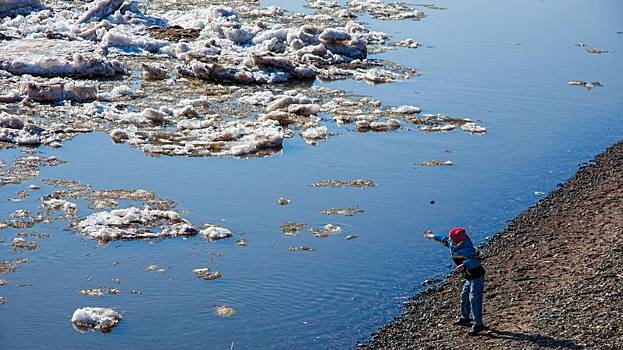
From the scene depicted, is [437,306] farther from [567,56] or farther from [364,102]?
[567,56]

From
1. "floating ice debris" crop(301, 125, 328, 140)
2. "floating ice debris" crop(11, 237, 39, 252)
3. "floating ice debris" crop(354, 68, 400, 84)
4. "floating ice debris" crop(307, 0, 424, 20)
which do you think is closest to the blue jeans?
"floating ice debris" crop(11, 237, 39, 252)

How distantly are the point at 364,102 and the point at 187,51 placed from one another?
787 cm

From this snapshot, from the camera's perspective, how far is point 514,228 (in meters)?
18.7

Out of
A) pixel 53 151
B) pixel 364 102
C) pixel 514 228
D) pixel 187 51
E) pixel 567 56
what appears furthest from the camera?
pixel 567 56

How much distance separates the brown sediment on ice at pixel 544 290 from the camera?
13.1m

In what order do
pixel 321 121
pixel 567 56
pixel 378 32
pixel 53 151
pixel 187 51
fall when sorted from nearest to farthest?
pixel 53 151 < pixel 321 121 < pixel 187 51 < pixel 567 56 < pixel 378 32

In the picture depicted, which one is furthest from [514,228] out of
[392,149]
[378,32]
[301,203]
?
[378,32]

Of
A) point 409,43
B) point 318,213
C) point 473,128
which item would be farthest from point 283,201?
point 409,43

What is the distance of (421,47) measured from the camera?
37.2 meters

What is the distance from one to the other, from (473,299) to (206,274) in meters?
4.75

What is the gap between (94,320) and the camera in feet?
46.0

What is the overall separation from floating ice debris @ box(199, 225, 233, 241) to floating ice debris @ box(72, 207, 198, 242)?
221 mm

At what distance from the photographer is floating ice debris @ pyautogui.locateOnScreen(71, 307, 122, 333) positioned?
550 inches

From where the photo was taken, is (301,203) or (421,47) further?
(421,47)
